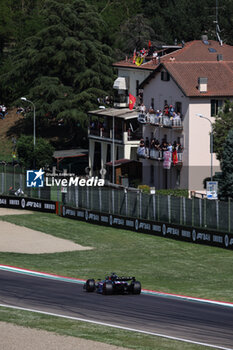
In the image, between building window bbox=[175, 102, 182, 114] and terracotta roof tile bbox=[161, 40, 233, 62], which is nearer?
building window bbox=[175, 102, 182, 114]

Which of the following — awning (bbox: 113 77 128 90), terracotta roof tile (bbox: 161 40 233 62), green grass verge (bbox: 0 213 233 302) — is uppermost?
terracotta roof tile (bbox: 161 40 233 62)

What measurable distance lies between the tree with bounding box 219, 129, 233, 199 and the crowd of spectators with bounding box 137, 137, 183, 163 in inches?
474

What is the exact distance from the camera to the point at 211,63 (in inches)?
3346

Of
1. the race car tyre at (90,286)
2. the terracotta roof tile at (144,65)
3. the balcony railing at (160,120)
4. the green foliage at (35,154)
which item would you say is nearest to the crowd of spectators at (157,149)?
the balcony railing at (160,120)

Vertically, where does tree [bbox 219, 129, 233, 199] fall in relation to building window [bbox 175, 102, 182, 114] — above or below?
below

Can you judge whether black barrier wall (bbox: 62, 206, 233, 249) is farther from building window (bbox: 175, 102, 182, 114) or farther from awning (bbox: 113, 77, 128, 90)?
awning (bbox: 113, 77, 128, 90)

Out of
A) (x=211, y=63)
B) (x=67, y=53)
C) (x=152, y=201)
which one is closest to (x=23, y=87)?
(x=67, y=53)

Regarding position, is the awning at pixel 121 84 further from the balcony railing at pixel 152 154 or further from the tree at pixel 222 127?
the tree at pixel 222 127

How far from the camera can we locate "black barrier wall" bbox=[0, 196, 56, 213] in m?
68.2

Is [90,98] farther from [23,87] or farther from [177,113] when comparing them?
[177,113]

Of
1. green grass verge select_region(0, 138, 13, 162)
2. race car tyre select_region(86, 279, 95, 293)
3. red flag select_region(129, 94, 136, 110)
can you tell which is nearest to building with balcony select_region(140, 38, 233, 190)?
red flag select_region(129, 94, 136, 110)

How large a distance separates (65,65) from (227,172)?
4924 cm

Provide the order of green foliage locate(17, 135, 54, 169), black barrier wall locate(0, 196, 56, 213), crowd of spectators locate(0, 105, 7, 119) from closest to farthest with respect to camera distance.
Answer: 1. black barrier wall locate(0, 196, 56, 213)
2. green foliage locate(17, 135, 54, 169)
3. crowd of spectators locate(0, 105, 7, 119)

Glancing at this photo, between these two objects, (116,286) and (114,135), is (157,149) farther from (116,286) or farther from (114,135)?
(116,286)
